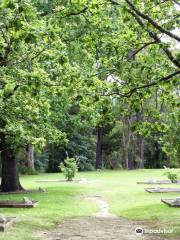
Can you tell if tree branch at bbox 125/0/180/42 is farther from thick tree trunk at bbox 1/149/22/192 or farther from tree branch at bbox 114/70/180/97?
thick tree trunk at bbox 1/149/22/192

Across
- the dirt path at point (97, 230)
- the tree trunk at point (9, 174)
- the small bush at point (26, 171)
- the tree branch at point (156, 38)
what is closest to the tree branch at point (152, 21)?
the tree branch at point (156, 38)

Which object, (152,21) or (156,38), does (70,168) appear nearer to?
(156,38)

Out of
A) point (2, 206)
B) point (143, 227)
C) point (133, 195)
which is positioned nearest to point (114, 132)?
point (133, 195)

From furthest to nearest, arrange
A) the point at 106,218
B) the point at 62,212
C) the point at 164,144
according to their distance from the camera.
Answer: the point at 62,212 < the point at 106,218 < the point at 164,144

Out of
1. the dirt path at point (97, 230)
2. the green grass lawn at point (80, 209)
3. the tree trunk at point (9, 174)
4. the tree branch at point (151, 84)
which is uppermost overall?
the tree branch at point (151, 84)

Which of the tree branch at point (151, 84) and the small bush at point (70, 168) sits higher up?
the tree branch at point (151, 84)

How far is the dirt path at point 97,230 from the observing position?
45.6 ft

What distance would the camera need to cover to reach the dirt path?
45.6 ft

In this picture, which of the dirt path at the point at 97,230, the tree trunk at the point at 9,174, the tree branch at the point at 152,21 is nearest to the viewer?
the tree branch at the point at 152,21

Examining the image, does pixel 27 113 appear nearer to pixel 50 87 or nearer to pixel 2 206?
pixel 50 87

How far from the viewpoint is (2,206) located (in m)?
21.0

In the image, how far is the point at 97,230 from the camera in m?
15.2

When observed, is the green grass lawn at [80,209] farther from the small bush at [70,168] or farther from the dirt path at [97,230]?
the small bush at [70,168]

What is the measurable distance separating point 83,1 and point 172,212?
341 inches
